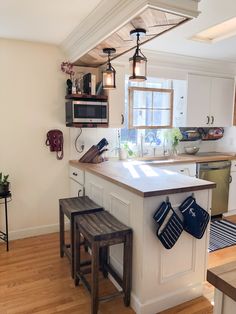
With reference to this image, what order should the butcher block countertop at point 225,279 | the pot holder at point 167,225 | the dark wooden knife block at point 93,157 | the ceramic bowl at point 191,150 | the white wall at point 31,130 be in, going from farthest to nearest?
the ceramic bowl at point 191,150 → the dark wooden knife block at point 93,157 → the white wall at point 31,130 → the pot holder at point 167,225 → the butcher block countertop at point 225,279

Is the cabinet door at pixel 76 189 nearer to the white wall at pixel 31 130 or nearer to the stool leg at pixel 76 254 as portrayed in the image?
the white wall at pixel 31 130

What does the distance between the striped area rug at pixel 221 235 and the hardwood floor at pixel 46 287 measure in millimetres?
103

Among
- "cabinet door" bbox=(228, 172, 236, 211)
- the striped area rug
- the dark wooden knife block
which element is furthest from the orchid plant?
the dark wooden knife block

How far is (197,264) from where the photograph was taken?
7.23 feet

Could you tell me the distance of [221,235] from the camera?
346 centimetres

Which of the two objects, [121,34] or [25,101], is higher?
[121,34]

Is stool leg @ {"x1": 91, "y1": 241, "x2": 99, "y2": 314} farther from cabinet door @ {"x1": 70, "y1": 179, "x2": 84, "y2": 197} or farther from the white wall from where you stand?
the white wall

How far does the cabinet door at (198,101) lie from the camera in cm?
405

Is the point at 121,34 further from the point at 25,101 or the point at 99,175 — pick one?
the point at 25,101

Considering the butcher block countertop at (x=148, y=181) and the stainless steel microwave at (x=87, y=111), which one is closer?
the butcher block countertop at (x=148, y=181)

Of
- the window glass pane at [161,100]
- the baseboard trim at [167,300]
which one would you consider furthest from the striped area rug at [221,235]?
the window glass pane at [161,100]

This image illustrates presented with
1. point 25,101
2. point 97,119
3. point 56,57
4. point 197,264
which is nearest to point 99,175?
point 97,119

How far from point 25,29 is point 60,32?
36 centimetres

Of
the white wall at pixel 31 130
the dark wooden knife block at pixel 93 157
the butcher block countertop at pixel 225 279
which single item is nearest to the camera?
the butcher block countertop at pixel 225 279
